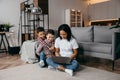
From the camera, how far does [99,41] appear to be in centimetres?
345

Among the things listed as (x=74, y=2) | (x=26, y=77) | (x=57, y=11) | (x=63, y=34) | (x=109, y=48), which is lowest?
(x=26, y=77)

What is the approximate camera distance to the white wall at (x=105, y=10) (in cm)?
651

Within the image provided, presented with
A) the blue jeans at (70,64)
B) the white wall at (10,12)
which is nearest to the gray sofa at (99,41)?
the blue jeans at (70,64)

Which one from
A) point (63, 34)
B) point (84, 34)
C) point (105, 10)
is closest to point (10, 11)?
point (84, 34)

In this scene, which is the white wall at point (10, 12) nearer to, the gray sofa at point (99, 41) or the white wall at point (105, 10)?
the gray sofa at point (99, 41)

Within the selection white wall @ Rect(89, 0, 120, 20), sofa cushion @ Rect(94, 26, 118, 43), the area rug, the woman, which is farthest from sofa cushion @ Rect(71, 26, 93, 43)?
white wall @ Rect(89, 0, 120, 20)

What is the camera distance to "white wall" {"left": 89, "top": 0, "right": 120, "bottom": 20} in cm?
651

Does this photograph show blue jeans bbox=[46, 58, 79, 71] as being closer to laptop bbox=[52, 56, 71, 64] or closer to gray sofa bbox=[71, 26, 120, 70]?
laptop bbox=[52, 56, 71, 64]

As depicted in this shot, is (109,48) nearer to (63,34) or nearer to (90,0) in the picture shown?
(63,34)

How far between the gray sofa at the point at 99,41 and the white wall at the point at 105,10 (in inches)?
133

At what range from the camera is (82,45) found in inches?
128

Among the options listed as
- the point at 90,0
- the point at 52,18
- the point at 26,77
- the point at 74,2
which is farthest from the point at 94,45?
the point at 90,0

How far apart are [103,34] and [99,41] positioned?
185mm

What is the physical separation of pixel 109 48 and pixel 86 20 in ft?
16.8
